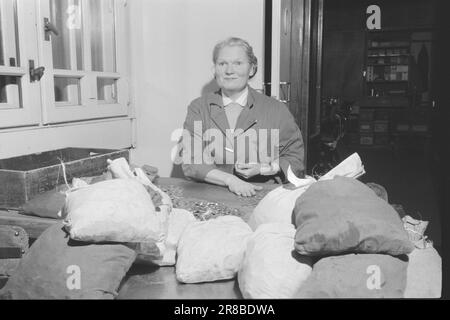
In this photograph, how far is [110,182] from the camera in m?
1.44

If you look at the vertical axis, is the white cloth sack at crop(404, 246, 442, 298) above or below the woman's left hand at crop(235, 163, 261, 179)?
below

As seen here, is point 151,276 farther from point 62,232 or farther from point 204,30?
point 204,30

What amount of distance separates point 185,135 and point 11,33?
3.23ft

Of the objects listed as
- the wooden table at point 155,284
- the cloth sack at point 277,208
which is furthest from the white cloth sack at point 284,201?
the wooden table at point 155,284

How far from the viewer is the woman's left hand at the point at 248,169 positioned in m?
2.24

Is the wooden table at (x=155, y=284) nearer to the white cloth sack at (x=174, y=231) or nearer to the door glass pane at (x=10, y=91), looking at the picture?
the white cloth sack at (x=174, y=231)

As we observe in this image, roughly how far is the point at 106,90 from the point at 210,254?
203 cm

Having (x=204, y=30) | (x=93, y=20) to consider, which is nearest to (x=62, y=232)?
(x=93, y=20)

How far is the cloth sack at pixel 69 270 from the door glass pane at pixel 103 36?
1.82m

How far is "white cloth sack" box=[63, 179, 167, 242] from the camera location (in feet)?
4.14

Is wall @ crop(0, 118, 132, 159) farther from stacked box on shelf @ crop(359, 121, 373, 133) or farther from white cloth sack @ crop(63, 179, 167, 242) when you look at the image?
stacked box on shelf @ crop(359, 121, 373, 133)

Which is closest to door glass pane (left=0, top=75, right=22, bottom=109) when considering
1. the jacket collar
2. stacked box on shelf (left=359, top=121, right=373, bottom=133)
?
the jacket collar

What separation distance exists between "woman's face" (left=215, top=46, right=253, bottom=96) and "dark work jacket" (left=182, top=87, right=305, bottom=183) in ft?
0.31

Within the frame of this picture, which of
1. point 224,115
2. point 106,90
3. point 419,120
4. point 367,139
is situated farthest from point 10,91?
point 419,120
